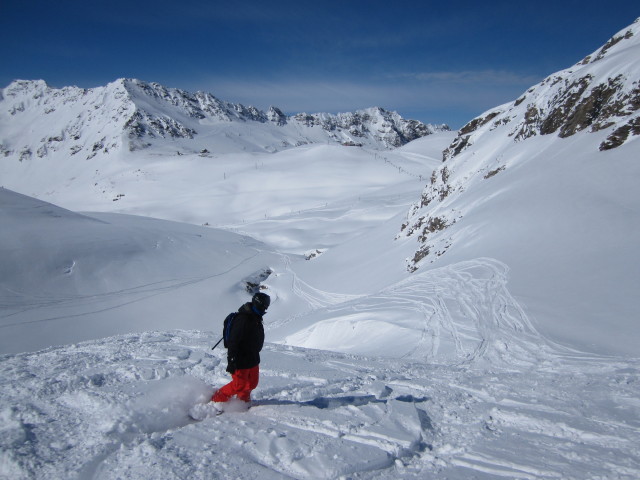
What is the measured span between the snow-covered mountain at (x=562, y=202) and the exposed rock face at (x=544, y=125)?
83 mm

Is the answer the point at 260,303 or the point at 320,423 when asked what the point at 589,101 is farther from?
the point at 320,423

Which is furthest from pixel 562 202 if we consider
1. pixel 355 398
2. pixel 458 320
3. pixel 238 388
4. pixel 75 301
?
pixel 75 301

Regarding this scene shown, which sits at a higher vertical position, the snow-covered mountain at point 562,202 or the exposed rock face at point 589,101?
the exposed rock face at point 589,101

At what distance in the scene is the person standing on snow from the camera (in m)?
4.58

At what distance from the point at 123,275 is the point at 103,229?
21.8 ft

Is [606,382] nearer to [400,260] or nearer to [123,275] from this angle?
[400,260]

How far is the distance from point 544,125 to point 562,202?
11.4m

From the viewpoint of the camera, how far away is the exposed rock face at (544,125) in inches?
712

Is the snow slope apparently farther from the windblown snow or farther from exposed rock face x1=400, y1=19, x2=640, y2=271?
exposed rock face x1=400, y1=19, x2=640, y2=271

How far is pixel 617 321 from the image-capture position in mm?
8008

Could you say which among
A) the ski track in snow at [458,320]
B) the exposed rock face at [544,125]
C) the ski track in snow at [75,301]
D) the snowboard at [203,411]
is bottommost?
the ski track in snow at [75,301]

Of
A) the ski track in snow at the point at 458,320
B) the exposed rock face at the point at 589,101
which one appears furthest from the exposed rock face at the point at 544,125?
the ski track in snow at the point at 458,320

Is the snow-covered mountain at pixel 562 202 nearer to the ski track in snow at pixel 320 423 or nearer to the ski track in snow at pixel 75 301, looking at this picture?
the ski track in snow at pixel 320 423

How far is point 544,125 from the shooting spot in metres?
23.5
